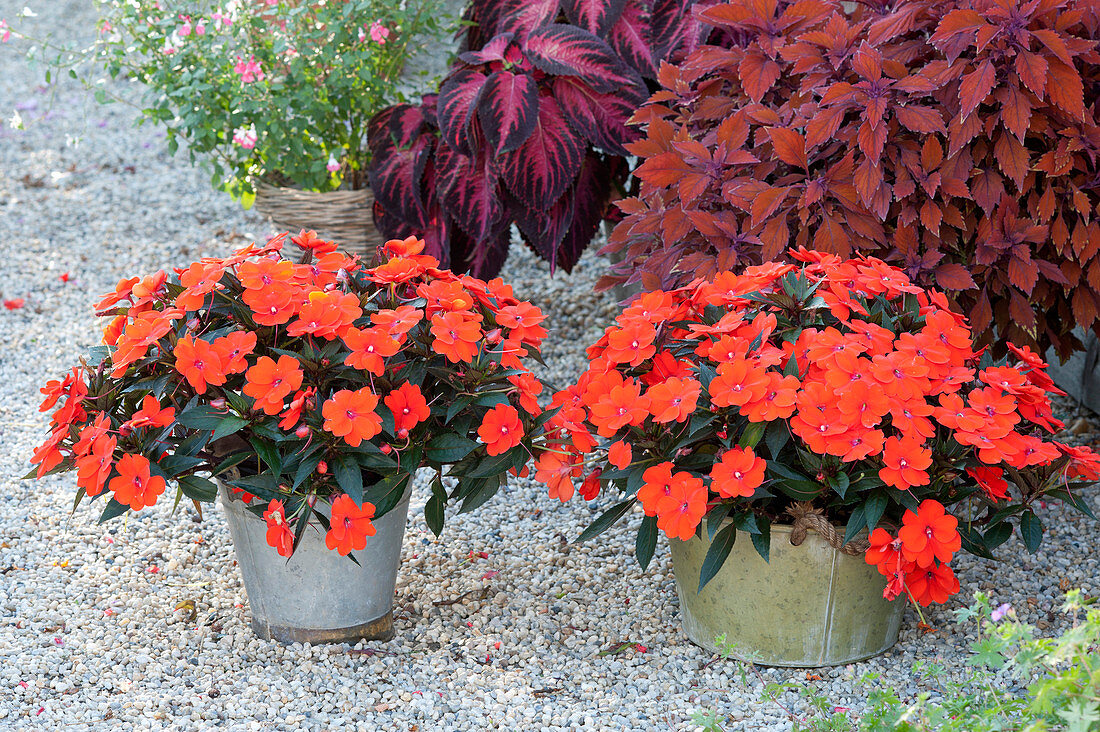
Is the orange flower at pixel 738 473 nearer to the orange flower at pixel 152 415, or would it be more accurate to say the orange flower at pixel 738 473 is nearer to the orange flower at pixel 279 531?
the orange flower at pixel 279 531

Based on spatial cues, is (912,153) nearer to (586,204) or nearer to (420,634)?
(586,204)

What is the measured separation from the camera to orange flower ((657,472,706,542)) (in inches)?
51.0

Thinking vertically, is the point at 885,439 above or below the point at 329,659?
above

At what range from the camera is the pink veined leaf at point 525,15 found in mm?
2450

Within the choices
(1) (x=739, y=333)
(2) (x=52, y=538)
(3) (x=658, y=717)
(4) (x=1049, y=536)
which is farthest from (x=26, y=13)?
(4) (x=1049, y=536)

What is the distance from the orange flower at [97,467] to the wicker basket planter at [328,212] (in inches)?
59.2

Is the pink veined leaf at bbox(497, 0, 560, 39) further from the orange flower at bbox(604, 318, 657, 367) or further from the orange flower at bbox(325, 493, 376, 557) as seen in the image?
the orange flower at bbox(325, 493, 376, 557)

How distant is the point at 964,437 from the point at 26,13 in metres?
2.46

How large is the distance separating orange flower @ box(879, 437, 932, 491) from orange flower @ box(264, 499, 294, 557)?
775 mm

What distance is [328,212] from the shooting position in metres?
2.76

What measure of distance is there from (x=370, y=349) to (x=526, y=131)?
3.59 ft

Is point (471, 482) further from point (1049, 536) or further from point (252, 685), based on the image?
point (1049, 536)

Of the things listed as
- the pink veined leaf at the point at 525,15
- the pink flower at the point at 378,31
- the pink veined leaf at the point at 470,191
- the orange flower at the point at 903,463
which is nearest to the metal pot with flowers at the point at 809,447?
the orange flower at the point at 903,463

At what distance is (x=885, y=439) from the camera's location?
51.3 inches
